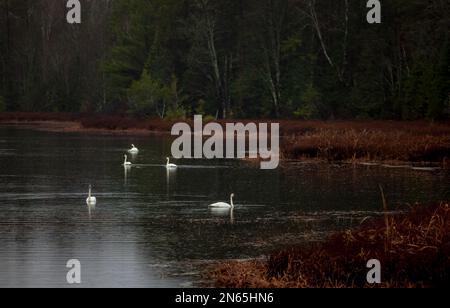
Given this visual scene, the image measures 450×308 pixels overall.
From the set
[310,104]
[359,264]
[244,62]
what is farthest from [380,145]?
[244,62]

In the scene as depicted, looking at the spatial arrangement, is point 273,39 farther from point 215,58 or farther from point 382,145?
point 382,145

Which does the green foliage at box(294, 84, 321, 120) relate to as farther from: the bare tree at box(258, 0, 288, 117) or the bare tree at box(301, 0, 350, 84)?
the bare tree at box(301, 0, 350, 84)

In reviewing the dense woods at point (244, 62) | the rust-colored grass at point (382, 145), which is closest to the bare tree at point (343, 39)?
→ the dense woods at point (244, 62)

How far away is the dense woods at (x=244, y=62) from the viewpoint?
5800 cm

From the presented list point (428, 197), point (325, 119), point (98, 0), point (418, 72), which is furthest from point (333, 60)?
point (98, 0)

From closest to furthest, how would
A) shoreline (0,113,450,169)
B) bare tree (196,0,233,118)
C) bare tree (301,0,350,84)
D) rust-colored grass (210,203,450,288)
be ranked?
rust-colored grass (210,203,450,288)
shoreline (0,113,450,169)
bare tree (301,0,350,84)
bare tree (196,0,233,118)

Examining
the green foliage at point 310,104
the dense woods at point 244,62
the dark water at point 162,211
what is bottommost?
the dark water at point 162,211

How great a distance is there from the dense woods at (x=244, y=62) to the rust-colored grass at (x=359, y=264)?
3537 centimetres

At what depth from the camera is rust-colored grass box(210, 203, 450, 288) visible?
14.6 metres

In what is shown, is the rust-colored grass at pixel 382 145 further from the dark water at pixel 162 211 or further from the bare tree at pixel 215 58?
the bare tree at pixel 215 58

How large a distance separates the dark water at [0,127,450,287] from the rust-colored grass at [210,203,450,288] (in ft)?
4.55

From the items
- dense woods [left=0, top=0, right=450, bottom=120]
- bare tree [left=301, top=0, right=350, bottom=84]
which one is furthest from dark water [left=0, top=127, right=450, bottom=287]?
bare tree [left=301, top=0, right=350, bottom=84]

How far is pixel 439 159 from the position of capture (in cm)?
4050
